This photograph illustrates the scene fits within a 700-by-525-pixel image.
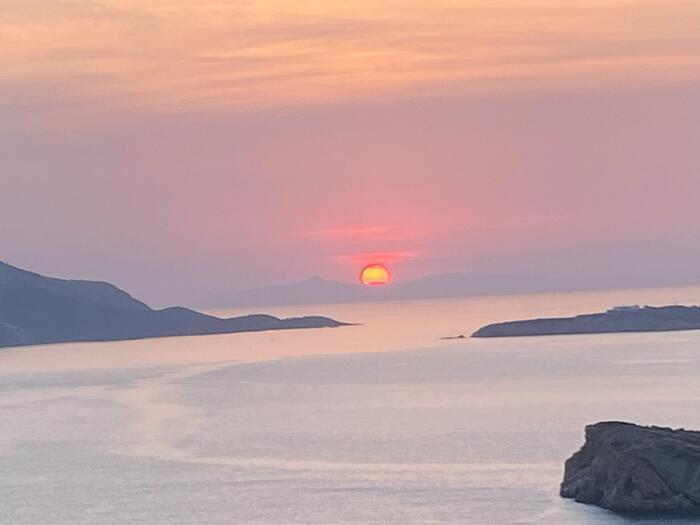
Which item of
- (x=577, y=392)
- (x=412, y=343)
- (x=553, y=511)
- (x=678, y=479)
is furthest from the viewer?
(x=412, y=343)

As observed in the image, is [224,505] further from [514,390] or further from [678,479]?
[514,390]

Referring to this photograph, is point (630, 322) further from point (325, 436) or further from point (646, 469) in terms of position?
point (646, 469)

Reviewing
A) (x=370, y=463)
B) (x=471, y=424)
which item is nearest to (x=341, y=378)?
(x=471, y=424)

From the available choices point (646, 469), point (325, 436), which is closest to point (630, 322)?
point (325, 436)

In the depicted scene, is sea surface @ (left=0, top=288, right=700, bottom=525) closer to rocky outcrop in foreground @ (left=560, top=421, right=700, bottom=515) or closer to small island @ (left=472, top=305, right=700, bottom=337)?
rocky outcrop in foreground @ (left=560, top=421, right=700, bottom=515)

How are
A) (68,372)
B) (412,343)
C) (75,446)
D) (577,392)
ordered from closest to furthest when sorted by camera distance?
1. (75,446)
2. (577,392)
3. (68,372)
4. (412,343)

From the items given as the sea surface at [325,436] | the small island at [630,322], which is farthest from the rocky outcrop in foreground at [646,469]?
the small island at [630,322]

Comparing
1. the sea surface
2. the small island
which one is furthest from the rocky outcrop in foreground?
the small island
